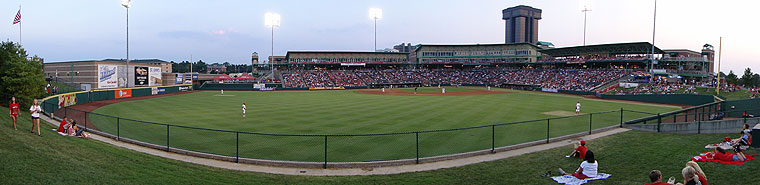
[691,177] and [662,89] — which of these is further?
[662,89]

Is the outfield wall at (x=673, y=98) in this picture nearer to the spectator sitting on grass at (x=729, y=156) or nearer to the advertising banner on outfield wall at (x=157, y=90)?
the spectator sitting on grass at (x=729, y=156)

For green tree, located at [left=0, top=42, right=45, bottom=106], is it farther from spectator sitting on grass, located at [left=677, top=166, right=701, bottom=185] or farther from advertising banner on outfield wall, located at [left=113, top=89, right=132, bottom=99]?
spectator sitting on grass, located at [left=677, top=166, right=701, bottom=185]

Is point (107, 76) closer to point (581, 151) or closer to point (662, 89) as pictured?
point (581, 151)

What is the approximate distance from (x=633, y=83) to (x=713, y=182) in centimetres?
5506

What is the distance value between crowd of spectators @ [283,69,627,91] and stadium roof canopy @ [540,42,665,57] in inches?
201

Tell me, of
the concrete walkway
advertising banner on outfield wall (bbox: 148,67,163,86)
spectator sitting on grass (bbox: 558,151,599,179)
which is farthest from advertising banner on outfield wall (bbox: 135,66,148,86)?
spectator sitting on grass (bbox: 558,151,599,179)

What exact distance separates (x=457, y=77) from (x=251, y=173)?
86836 millimetres

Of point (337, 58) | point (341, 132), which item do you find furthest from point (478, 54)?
point (341, 132)

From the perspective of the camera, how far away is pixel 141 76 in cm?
5591

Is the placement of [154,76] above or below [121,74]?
below

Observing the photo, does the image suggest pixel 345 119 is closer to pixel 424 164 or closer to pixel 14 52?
pixel 424 164

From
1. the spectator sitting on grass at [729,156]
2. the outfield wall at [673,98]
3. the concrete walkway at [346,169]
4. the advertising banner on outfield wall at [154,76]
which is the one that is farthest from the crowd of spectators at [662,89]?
the advertising banner on outfield wall at [154,76]

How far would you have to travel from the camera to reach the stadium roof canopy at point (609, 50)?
219ft

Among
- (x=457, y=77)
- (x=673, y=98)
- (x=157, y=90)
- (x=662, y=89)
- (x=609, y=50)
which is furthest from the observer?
(x=457, y=77)
